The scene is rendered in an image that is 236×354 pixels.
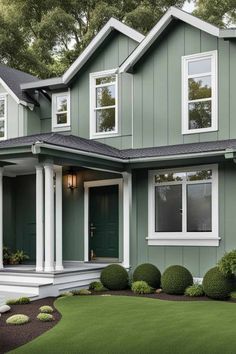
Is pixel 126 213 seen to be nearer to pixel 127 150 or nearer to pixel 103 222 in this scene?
pixel 103 222

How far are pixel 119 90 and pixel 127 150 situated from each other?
5.60ft

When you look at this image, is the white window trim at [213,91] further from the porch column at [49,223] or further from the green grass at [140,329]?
the green grass at [140,329]

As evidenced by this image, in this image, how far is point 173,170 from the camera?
12.4 m

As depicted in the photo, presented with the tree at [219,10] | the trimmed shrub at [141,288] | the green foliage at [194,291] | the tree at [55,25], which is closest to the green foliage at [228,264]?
the green foliage at [194,291]

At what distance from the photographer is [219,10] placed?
2625 centimetres

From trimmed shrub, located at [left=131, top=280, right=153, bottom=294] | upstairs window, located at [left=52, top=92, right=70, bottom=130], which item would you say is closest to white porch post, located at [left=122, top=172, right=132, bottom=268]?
trimmed shrub, located at [left=131, top=280, right=153, bottom=294]

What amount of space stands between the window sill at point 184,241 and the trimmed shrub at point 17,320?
460 cm

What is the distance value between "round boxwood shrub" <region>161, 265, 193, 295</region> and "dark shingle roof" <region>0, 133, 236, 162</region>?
8.50ft

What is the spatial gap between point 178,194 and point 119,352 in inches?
241

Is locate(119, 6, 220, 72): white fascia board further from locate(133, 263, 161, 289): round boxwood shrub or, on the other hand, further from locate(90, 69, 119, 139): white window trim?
locate(133, 263, 161, 289): round boxwood shrub

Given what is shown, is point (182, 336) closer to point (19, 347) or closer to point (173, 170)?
point (19, 347)

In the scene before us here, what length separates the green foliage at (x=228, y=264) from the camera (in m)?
10.4

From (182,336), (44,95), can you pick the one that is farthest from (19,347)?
(44,95)

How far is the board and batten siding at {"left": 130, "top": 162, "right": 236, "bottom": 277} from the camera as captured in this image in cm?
1157
